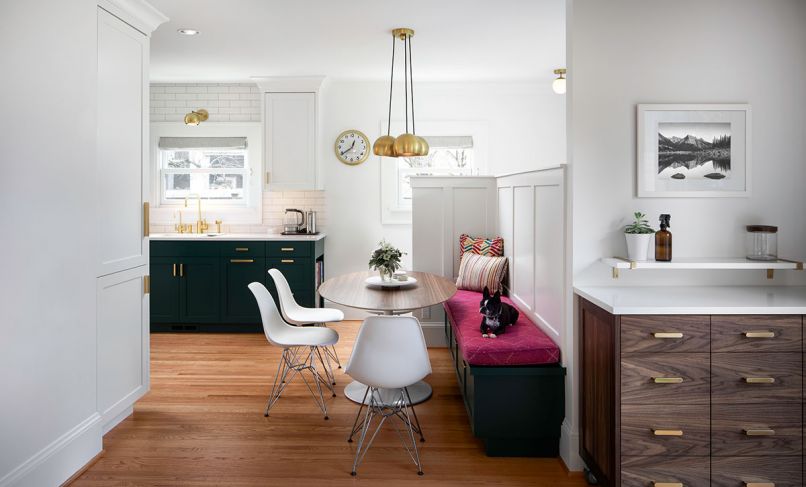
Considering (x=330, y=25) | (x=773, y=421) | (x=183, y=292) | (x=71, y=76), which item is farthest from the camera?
(x=183, y=292)

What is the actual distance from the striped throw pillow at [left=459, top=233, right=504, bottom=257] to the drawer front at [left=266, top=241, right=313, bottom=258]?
5.23 ft

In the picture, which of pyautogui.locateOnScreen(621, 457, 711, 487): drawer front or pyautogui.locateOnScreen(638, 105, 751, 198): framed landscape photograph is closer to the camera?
pyautogui.locateOnScreen(621, 457, 711, 487): drawer front

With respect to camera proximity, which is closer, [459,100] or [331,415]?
[331,415]

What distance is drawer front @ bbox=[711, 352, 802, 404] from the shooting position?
7.25ft

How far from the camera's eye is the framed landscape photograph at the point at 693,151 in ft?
8.94

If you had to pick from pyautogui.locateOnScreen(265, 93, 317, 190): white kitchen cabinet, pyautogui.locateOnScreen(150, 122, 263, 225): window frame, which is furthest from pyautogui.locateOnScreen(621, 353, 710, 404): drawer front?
pyautogui.locateOnScreen(150, 122, 263, 225): window frame

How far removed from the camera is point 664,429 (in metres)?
2.23

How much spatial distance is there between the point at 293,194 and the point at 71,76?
353 centimetres

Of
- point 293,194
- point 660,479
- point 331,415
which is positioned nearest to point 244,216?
point 293,194

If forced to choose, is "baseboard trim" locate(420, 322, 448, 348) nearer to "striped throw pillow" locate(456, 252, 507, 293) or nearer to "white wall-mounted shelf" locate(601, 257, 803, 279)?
"striped throw pillow" locate(456, 252, 507, 293)

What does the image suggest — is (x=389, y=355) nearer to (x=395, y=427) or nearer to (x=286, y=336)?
(x=395, y=427)

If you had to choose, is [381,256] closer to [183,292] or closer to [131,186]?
[131,186]

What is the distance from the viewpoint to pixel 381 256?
384cm

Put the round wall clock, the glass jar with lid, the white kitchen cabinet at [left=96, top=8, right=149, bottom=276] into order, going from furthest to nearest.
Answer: the round wall clock, the white kitchen cabinet at [left=96, top=8, right=149, bottom=276], the glass jar with lid
